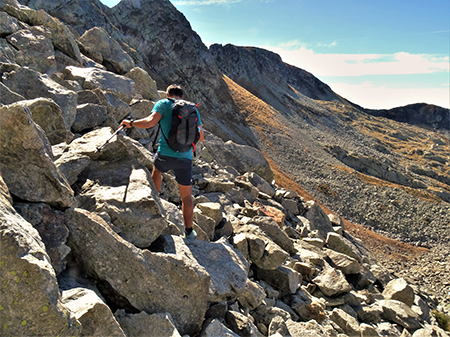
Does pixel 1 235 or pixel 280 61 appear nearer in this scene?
pixel 1 235

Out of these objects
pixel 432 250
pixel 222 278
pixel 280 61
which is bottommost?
pixel 432 250

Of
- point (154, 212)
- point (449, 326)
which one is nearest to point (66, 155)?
point (154, 212)

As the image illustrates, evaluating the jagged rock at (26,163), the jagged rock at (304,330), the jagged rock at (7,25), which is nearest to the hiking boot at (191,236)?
the jagged rock at (26,163)

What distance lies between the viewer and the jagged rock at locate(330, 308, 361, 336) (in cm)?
798

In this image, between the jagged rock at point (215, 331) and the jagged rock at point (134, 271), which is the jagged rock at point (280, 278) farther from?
the jagged rock at point (134, 271)

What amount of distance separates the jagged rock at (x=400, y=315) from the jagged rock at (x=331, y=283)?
1.86 m

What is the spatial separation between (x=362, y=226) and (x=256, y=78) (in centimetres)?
6145

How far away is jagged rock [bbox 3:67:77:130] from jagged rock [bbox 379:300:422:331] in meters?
11.9

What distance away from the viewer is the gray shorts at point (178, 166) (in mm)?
5672

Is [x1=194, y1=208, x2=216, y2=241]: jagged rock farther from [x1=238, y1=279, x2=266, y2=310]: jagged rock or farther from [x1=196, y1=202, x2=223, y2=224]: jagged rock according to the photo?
[x1=238, y1=279, x2=266, y2=310]: jagged rock

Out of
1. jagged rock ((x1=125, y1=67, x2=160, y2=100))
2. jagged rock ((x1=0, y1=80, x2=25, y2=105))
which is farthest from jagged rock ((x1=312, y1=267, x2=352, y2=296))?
jagged rock ((x1=125, y1=67, x2=160, y2=100))

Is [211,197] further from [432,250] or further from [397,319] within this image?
[432,250]

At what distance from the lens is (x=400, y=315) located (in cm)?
1038

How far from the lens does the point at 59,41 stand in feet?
42.5
